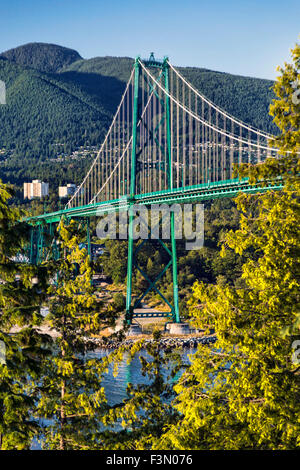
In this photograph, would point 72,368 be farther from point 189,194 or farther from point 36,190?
point 36,190

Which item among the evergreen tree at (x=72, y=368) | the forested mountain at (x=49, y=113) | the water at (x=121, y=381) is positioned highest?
the forested mountain at (x=49, y=113)

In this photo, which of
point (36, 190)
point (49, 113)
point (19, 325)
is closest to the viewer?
point (19, 325)

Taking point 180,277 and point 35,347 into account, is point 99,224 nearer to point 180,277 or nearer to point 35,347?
point 180,277

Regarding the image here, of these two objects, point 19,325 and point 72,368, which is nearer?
point 19,325

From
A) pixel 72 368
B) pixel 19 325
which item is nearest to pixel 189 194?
pixel 72 368

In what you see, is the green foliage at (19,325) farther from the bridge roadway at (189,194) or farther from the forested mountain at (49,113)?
the forested mountain at (49,113)

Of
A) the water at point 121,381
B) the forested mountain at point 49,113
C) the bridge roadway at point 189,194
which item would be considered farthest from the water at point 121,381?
the forested mountain at point 49,113

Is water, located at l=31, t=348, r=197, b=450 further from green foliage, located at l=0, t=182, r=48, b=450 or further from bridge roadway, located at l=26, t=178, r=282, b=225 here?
green foliage, located at l=0, t=182, r=48, b=450

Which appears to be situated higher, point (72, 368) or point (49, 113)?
point (49, 113)
